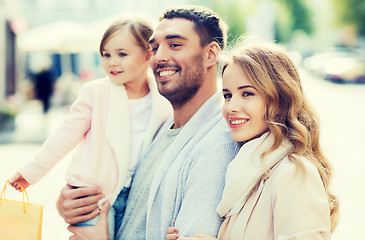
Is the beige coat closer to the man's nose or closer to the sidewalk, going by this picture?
the man's nose

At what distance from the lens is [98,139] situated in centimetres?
272

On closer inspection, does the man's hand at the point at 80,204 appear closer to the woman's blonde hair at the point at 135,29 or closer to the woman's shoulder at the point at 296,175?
the woman's blonde hair at the point at 135,29

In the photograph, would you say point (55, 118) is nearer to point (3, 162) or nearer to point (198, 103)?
point (3, 162)

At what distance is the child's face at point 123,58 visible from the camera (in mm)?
2875

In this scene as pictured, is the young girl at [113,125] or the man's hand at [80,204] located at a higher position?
the young girl at [113,125]

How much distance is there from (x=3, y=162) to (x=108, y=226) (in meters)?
6.94

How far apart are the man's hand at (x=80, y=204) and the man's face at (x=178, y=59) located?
72 cm

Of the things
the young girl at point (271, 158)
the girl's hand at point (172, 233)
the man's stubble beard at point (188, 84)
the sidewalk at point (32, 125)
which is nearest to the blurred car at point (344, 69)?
the sidewalk at point (32, 125)

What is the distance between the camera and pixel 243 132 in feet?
6.49

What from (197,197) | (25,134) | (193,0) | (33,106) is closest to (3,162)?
(25,134)

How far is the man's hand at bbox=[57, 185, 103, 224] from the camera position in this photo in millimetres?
2564

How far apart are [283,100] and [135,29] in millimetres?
1224

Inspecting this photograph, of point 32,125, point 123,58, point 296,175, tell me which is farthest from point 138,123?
point 32,125

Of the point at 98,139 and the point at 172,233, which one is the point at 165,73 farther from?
the point at 172,233
